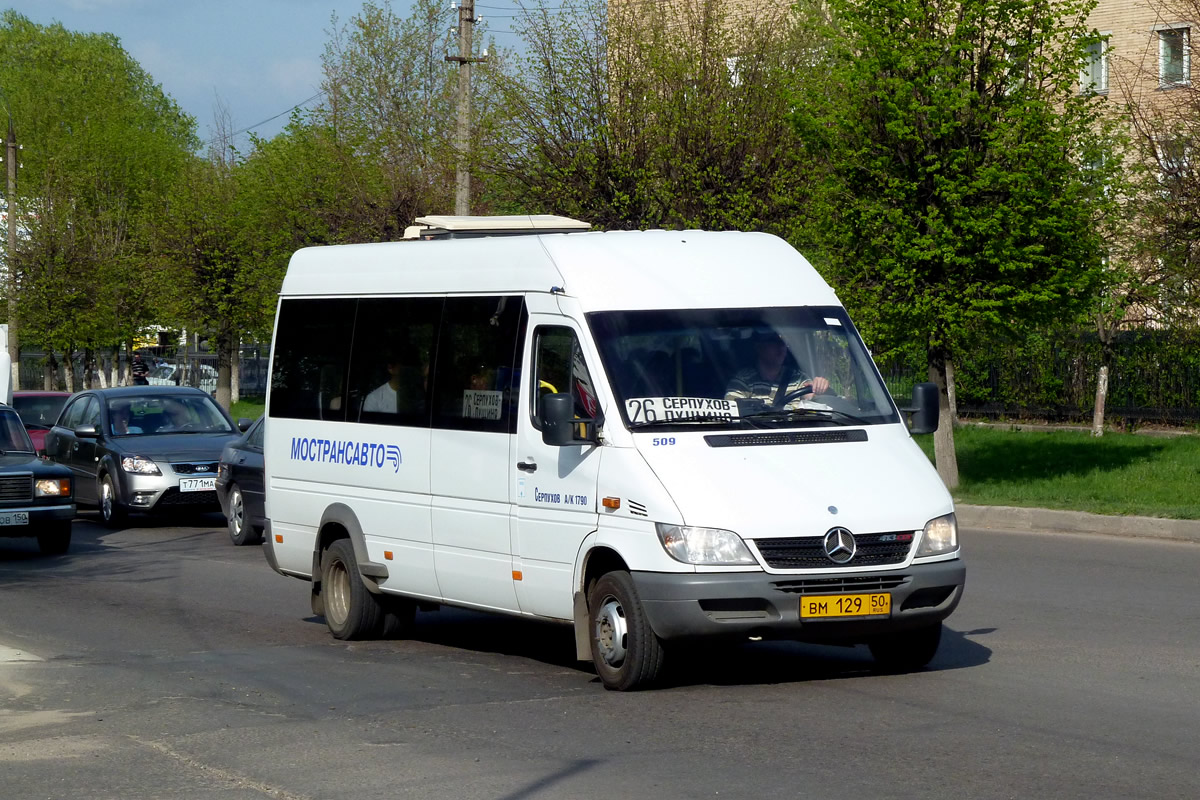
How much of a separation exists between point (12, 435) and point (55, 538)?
122cm

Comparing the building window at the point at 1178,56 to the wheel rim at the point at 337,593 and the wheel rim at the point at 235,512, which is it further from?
the wheel rim at the point at 337,593

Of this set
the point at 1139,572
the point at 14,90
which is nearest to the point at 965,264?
the point at 1139,572

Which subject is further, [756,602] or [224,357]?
[224,357]

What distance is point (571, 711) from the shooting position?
319 inches

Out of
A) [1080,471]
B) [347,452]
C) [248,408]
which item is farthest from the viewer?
[248,408]

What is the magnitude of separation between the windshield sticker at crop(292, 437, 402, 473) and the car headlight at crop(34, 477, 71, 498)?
615 centimetres

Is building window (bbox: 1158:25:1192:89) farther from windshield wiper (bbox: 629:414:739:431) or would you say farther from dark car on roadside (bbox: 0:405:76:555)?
dark car on roadside (bbox: 0:405:76:555)

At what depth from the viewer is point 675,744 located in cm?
725

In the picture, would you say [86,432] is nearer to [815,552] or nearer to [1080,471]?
[1080,471]

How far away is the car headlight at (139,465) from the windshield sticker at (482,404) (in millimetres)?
11420

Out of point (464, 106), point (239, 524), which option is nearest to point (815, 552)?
point (239, 524)

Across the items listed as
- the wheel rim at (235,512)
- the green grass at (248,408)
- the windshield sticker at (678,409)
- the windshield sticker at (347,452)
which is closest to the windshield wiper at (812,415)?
the windshield sticker at (678,409)

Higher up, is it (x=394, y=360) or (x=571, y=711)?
(x=394, y=360)

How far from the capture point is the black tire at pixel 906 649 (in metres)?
8.95
